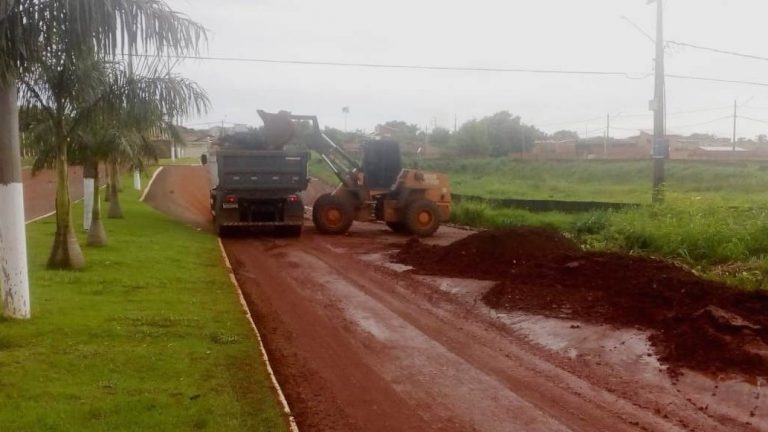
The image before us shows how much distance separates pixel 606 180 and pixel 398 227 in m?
24.8

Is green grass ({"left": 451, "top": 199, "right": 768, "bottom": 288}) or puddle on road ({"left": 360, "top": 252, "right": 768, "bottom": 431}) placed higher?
green grass ({"left": 451, "top": 199, "right": 768, "bottom": 288})

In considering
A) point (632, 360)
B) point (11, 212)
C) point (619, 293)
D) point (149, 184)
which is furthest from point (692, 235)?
point (149, 184)

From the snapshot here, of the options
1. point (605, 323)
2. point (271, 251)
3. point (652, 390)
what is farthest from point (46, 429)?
point (271, 251)

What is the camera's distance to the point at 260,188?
20.9 metres

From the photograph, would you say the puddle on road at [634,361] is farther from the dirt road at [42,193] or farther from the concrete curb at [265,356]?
the dirt road at [42,193]

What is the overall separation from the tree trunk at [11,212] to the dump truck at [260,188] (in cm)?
1151

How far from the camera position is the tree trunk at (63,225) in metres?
12.8

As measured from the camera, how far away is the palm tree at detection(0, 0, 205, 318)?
8594mm

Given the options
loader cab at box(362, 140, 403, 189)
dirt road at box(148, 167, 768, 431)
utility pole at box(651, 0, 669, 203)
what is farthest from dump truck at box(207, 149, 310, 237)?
utility pole at box(651, 0, 669, 203)

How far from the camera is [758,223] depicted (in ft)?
48.5

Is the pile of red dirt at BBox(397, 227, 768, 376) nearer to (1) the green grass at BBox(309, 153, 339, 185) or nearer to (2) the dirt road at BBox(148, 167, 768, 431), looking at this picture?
(2) the dirt road at BBox(148, 167, 768, 431)

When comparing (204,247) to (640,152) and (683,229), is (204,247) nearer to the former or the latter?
(683,229)

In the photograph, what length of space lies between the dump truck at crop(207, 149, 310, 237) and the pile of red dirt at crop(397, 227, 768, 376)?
4962 millimetres

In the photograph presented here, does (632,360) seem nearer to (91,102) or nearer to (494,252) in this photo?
(494,252)
